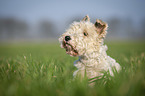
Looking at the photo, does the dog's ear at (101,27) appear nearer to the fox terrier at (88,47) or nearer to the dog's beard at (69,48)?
the fox terrier at (88,47)

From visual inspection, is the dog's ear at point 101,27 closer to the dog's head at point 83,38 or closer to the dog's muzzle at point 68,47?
the dog's head at point 83,38

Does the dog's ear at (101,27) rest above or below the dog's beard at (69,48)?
above

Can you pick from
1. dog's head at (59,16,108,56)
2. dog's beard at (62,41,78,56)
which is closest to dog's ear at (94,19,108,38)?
dog's head at (59,16,108,56)

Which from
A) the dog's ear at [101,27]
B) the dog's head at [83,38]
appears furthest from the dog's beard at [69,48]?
the dog's ear at [101,27]

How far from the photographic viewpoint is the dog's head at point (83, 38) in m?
3.27

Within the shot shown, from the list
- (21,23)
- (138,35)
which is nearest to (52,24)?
(21,23)

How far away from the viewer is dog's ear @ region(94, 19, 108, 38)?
3.28 m

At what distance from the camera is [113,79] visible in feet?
8.73

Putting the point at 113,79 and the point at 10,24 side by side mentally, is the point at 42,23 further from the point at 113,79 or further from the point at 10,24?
the point at 113,79

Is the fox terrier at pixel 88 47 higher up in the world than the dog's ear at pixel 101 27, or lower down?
lower down

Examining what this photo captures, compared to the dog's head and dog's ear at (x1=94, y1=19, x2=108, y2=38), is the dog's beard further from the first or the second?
dog's ear at (x1=94, y1=19, x2=108, y2=38)

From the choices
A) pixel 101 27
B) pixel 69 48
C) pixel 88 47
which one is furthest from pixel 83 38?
pixel 101 27

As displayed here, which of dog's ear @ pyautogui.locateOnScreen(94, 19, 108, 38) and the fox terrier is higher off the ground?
dog's ear @ pyautogui.locateOnScreen(94, 19, 108, 38)

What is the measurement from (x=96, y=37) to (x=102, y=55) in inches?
21.3
